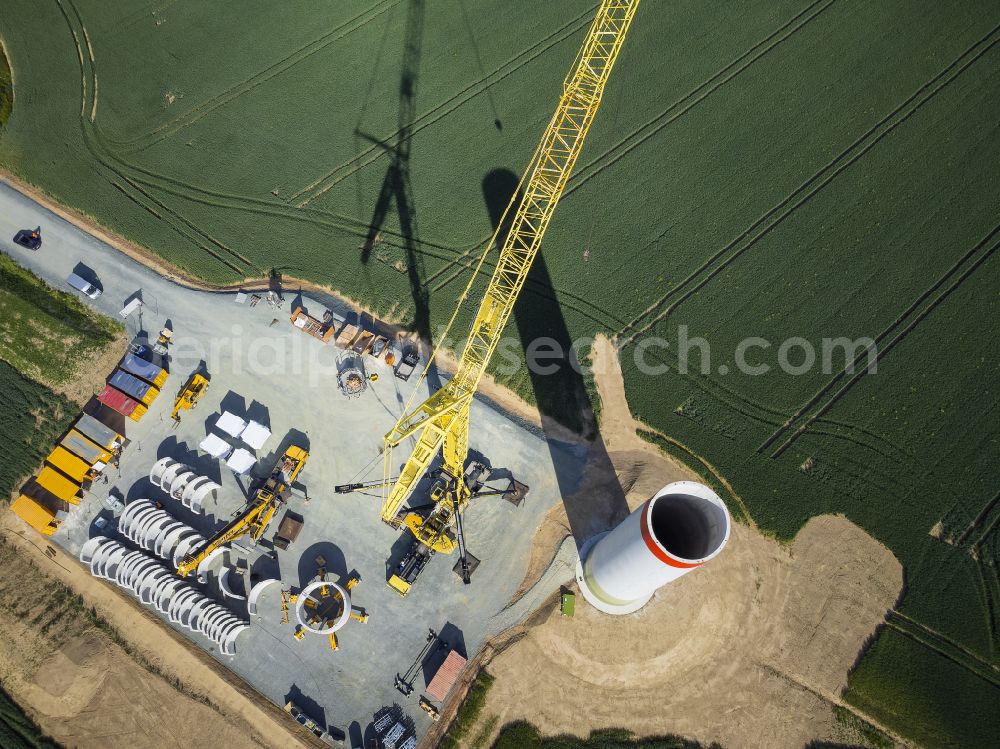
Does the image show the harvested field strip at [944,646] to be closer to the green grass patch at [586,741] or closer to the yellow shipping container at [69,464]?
the green grass patch at [586,741]

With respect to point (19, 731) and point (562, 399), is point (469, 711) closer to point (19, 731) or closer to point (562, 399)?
point (562, 399)

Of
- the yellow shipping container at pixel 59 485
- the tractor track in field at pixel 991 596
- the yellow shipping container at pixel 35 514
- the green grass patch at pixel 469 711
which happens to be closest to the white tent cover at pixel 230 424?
the yellow shipping container at pixel 59 485

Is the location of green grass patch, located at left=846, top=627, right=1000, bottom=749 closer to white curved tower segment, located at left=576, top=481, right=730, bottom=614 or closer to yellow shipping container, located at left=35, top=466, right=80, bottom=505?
white curved tower segment, located at left=576, top=481, right=730, bottom=614

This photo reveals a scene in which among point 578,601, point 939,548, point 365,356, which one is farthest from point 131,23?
point 939,548

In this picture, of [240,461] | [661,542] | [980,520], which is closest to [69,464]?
[240,461]

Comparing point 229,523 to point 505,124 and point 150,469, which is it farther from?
point 505,124

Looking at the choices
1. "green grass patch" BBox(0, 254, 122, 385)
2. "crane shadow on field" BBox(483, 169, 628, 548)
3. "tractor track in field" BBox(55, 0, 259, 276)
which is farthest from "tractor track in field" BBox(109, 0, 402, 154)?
"crane shadow on field" BBox(483, 169, 628, 548)
